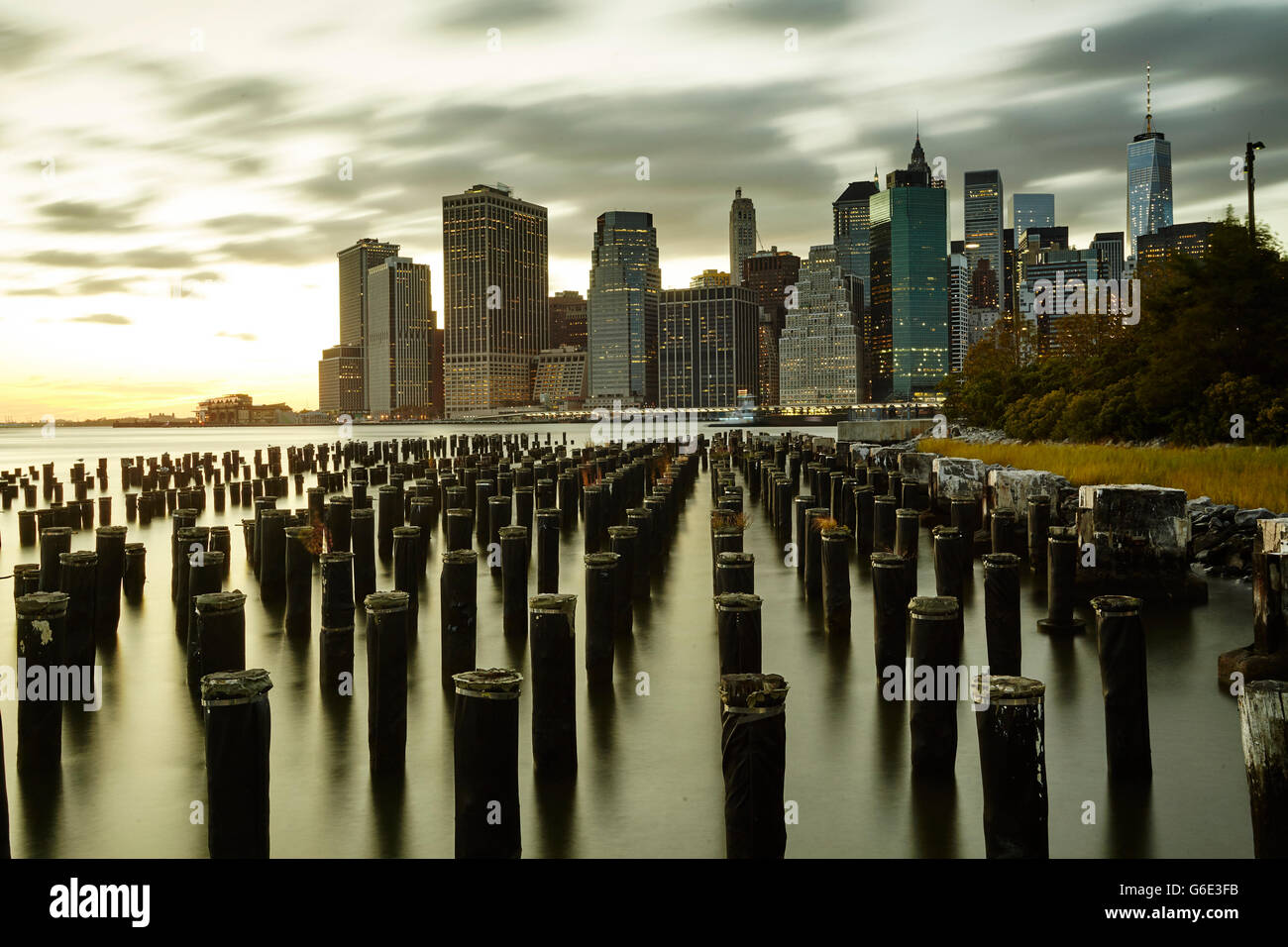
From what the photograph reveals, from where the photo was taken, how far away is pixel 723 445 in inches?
2046

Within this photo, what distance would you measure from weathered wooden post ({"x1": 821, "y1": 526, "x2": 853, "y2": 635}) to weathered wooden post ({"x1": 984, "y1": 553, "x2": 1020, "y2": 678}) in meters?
2.54

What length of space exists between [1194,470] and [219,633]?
57.7ft

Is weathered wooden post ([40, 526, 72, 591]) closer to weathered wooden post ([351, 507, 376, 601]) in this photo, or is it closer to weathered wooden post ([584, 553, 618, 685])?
weathered wooden post ([351, 507, 376, 601])

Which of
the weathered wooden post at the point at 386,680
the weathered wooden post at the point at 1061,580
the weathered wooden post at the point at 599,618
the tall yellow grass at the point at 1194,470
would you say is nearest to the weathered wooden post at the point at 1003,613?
the weathered wooden post at the point at 1061,580

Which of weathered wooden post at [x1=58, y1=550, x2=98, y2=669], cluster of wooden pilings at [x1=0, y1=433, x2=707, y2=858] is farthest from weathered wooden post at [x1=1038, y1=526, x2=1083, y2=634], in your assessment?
weathered wooden post at [x1=58, y1=550, x2=98, y2=669]

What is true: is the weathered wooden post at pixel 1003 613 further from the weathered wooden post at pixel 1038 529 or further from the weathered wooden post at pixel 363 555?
the weathered wooden post at pixel 363 555

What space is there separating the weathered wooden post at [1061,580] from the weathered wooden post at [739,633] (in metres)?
4.42

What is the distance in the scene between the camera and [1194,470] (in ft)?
58.8

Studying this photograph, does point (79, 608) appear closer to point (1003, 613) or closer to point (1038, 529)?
point (1003, 613)

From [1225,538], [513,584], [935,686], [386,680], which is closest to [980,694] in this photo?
[935,686]
